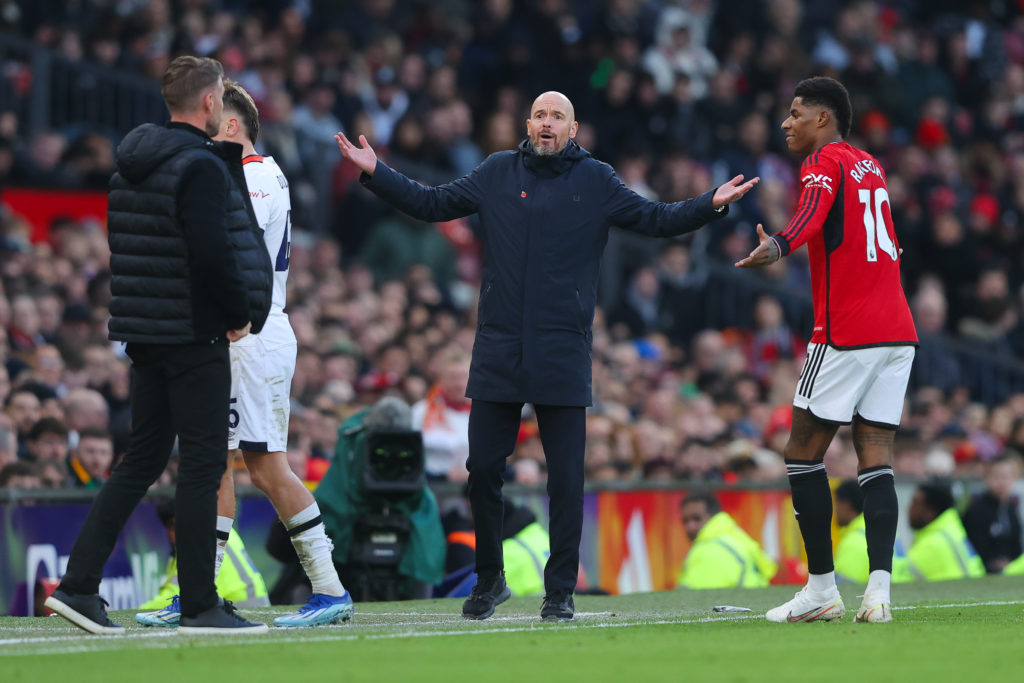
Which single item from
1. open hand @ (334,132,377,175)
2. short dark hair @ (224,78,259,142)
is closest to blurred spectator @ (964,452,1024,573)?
open hand @ (334,132,377,175)

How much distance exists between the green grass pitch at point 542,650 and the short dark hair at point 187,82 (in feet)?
6.71

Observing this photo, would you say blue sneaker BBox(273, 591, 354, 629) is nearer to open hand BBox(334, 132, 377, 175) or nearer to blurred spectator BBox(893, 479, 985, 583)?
open hand BBox(334, 132, 377, 175)

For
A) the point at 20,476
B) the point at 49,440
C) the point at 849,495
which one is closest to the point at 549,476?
the point at 20,476

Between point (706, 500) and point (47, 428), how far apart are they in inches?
186

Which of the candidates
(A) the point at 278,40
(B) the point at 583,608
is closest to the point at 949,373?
(A) the point at 278,40

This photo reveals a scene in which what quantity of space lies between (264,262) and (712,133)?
47.7 feet

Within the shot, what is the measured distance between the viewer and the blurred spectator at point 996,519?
14977mm

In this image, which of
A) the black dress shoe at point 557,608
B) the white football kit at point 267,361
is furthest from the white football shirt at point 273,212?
the black dress shoe at point 557,608

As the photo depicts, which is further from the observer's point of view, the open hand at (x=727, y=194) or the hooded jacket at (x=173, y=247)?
the open hand at (x=727, y=194)

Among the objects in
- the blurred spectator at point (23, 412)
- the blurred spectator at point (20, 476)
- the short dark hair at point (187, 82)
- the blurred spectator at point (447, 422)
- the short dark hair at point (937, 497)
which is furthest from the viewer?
the short dark hair at point (937, 497)

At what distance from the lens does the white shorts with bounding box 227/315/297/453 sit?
762 cm

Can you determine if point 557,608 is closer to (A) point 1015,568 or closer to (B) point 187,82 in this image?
(B) point 187,82

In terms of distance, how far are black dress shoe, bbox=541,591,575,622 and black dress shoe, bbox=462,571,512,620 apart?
0.77 feet

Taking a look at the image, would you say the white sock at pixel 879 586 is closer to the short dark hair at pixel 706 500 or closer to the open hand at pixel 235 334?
the open hand at pixel 235 334
